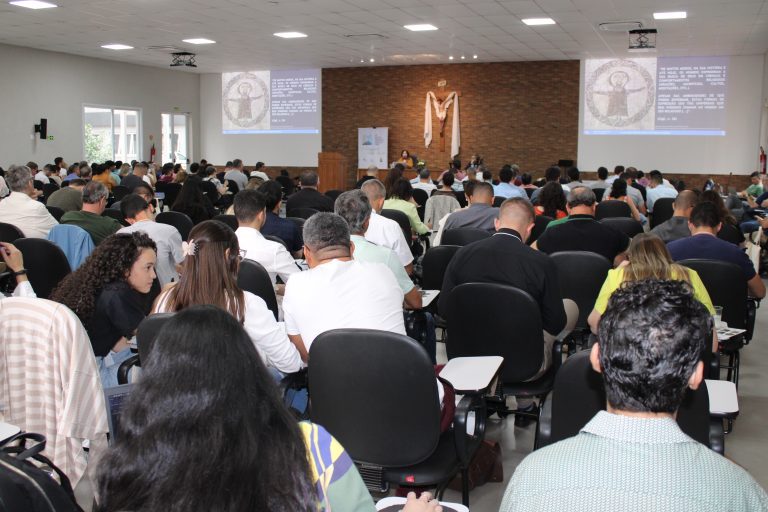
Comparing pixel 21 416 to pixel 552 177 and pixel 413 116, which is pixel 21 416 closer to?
pixel 552 177

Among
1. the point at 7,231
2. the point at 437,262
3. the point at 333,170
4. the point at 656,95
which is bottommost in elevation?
the point at 437,262

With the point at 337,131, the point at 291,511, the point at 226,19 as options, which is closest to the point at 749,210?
the point at 226,19

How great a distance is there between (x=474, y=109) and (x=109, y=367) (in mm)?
15427

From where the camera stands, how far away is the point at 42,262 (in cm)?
498

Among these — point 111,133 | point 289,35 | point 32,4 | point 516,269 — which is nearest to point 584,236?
point 516,269

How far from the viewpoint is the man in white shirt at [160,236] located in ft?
17.0

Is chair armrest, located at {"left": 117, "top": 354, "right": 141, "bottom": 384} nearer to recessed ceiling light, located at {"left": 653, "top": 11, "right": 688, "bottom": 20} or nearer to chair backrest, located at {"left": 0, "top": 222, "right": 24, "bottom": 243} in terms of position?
chair backrest, located at {"left": 0, "top": 222, "right": 24, "bottom": 243}

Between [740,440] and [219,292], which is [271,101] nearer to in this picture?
[740,440]

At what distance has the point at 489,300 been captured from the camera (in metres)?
Result: 3.45

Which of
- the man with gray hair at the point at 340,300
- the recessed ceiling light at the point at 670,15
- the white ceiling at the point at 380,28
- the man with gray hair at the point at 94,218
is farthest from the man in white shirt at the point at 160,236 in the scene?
the recessed ceiling light at the point at 670,15

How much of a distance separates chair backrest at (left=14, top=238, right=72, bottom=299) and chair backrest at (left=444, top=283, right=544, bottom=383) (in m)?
2.91

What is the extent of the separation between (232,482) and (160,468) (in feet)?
0.39

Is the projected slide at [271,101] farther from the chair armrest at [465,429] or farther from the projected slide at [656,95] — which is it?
the chair armrest at [465,429]

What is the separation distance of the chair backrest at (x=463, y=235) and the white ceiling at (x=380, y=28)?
552 centimetres
